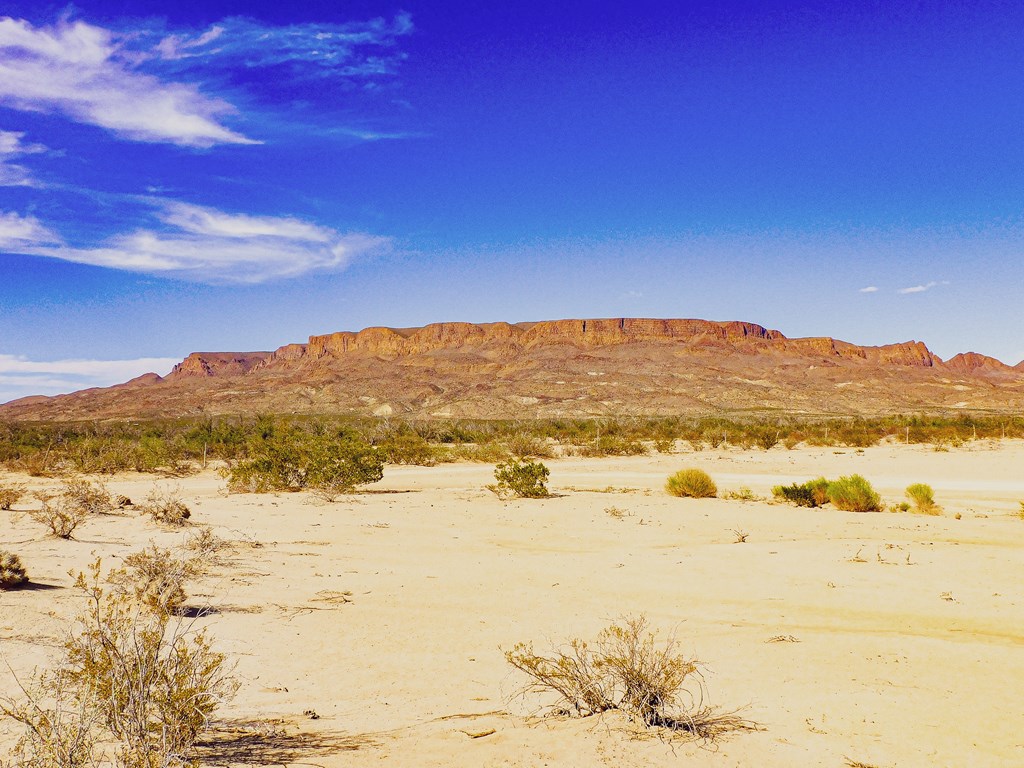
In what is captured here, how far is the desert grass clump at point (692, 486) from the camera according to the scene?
19578 millimetres

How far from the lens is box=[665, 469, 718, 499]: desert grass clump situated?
64.2 ft

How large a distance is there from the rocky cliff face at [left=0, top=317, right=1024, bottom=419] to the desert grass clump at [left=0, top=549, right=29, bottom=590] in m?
76.7

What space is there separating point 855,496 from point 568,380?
307 ft

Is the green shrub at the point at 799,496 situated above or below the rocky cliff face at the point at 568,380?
below

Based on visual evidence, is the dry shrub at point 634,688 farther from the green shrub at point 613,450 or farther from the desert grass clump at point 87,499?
the green shrub at point 613,450

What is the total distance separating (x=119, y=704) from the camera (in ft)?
12.5

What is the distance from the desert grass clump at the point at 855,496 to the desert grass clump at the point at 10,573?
54.1 ft

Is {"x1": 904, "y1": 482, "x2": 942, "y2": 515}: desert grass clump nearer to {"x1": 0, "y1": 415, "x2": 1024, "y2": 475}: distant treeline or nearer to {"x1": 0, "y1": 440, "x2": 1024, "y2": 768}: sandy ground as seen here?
{"x1": 0, "y1": 440, "x2": 1024, "y2": 768}: sandy ground

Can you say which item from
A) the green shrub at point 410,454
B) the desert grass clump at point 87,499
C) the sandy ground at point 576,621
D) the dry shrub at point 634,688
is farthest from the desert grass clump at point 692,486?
the dry shrub at point 634,688

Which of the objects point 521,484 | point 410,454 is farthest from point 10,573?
point 410,454

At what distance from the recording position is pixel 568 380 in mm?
110438

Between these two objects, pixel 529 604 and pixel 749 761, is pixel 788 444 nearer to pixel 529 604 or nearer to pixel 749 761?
pixel 529 604

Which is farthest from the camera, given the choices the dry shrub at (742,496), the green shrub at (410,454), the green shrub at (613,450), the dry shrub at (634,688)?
the green shrub at (613,450)

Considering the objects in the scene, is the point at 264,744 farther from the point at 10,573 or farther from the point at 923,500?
Result: the point at 923,500
